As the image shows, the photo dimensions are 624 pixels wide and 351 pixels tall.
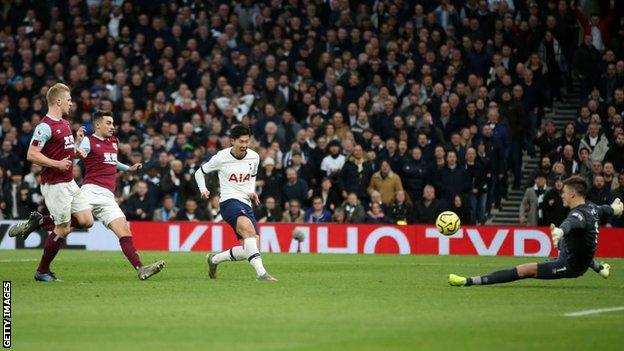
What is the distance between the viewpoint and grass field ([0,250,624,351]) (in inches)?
401

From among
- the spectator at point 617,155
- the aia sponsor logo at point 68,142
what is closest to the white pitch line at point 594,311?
the aia sponsor logo at point 68,142

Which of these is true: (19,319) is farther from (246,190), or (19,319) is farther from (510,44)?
(510,44)

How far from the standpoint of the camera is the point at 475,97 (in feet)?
92.9

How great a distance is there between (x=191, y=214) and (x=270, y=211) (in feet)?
6.57

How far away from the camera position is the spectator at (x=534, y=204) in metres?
25.9

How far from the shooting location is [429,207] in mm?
26562

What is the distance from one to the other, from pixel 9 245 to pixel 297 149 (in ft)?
24.2

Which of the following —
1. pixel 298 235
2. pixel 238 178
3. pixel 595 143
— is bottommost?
pixel 298 235

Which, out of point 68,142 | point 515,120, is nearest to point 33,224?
point 68,142

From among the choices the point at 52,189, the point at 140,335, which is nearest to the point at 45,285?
the point at 52,189

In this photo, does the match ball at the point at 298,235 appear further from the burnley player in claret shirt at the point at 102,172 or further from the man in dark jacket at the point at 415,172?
the burnley player in claret shirt at the point at 102,172

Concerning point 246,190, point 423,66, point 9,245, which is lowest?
point 9,245

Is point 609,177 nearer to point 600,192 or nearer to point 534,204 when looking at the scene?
point 600,192

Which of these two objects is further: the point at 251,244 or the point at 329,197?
the point at 329,197
